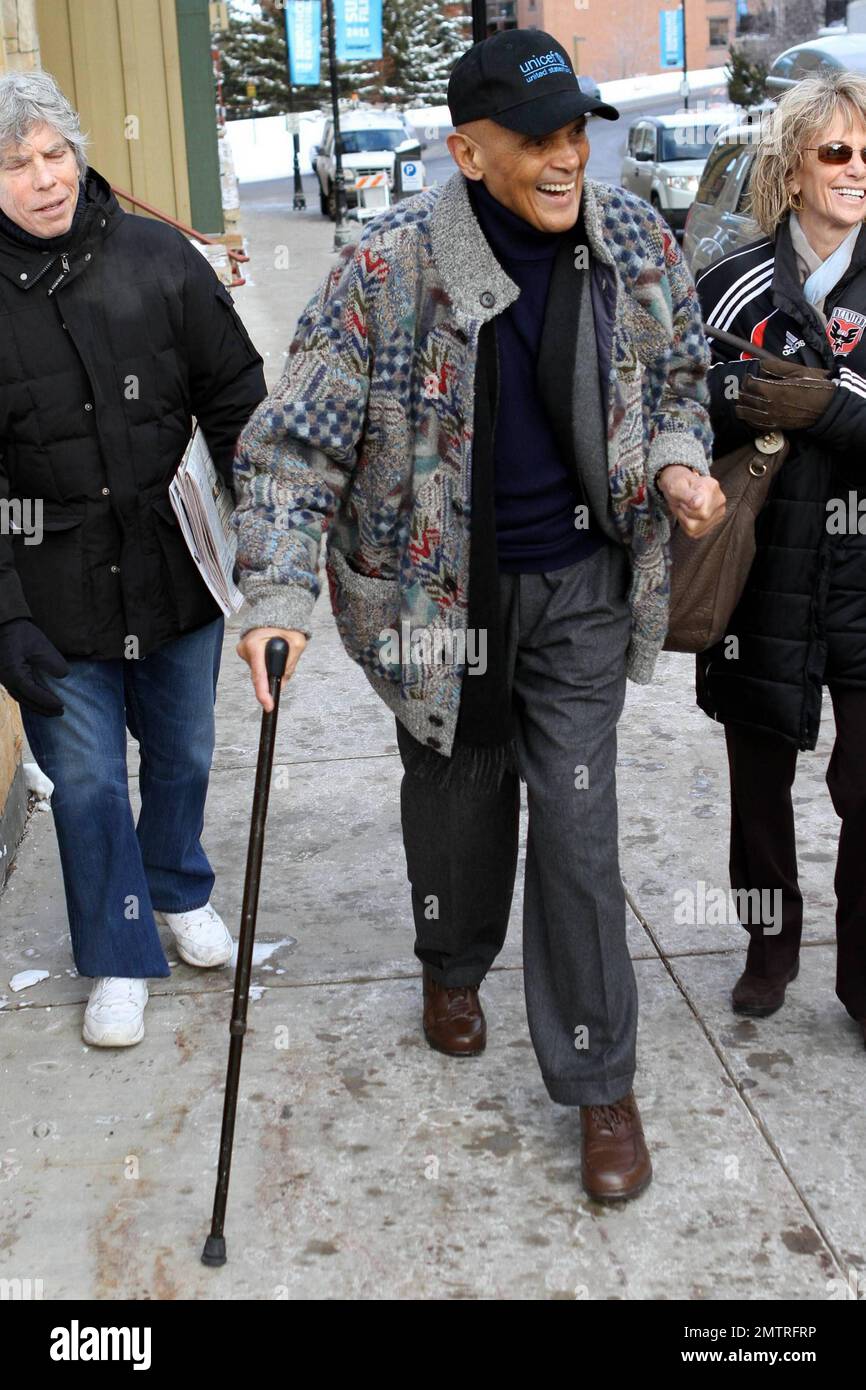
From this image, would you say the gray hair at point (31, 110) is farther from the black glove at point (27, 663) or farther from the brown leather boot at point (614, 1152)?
the brown leather boot at point (614, 1152)

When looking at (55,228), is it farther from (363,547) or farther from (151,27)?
(151,27)

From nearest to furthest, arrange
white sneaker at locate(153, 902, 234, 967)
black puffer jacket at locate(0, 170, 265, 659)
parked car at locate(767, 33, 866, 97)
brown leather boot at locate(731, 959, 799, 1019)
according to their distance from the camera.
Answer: black puffer jacket at locate(0, 170, 265, 659) → brown leather boot at locate(731, 959, 799, 1019) → white sneaker at locate(153, 902, 234, 967) → parked car at locate(767, 33, 866, 97)

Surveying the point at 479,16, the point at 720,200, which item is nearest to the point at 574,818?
the point at 479,16

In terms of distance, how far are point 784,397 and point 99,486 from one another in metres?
1.47

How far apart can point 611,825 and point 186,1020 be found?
1.28 metres

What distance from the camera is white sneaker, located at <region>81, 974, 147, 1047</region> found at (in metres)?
3.83

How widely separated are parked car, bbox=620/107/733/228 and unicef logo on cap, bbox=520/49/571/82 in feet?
66.0

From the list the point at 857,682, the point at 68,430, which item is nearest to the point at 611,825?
the point at 857,682

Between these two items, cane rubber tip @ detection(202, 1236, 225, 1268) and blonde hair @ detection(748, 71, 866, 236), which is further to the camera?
blonde hair @ detection(748, 71, 866, 236)

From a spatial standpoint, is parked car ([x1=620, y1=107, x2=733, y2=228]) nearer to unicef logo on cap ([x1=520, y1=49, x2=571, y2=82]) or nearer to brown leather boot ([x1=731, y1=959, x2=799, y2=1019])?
brown leather boot ([x1=731, y1=959, x2=799, y2=1019])

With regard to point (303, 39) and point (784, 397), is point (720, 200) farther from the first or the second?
point (303, 39)

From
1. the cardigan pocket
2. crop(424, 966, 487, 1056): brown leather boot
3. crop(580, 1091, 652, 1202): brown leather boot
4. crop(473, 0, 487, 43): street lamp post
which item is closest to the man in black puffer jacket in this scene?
the cardigan pocket

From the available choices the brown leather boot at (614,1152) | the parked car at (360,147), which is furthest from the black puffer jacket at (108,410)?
the parked car at (360,147)

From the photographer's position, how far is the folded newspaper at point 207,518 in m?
3.62
